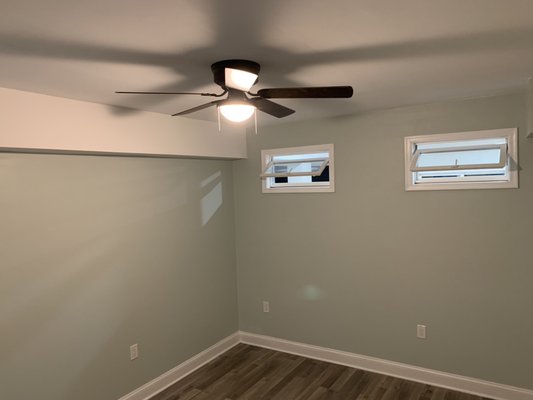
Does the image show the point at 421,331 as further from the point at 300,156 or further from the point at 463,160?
the point at 300,156

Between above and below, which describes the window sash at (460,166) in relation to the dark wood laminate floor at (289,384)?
above

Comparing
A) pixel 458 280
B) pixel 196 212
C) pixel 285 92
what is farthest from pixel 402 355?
pixel 285 92

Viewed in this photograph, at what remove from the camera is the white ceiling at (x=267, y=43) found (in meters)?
1.46

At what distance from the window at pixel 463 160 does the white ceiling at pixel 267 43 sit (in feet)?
1.66

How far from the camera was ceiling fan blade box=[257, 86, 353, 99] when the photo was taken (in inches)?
72.8

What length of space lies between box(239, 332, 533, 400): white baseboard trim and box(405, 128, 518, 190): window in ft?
5.27

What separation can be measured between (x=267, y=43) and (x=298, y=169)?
235 centimetres

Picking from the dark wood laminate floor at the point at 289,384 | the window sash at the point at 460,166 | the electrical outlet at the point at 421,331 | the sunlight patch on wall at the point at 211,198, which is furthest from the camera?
the sunlight patch on wall at the point at 211,198

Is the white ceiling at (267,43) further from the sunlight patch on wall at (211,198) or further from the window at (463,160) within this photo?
the sunlight patch on wall at (211,198)

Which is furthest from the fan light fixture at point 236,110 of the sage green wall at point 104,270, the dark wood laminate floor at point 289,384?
the dark wood laminate floor at point 289,384

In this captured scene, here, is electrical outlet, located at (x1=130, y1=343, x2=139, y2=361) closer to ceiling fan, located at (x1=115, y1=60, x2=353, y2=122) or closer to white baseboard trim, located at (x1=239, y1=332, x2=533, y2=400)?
white baseboard trim, located at (x1=239, y1=332, x2=533, y2=400)

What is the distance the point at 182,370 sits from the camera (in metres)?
3.70

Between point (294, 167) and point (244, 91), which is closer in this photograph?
point (244, 91)

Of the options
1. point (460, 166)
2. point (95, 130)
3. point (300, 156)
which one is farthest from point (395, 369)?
point (95, 130)
